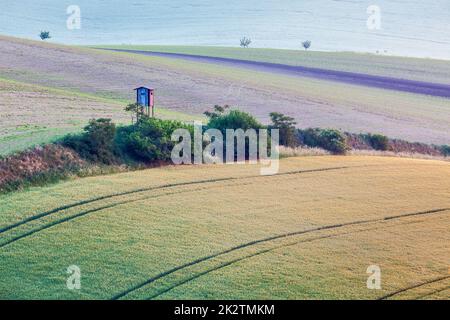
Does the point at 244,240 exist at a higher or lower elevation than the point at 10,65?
lower

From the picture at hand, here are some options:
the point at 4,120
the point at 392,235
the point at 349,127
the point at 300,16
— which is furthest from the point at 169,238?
the point at 300,16

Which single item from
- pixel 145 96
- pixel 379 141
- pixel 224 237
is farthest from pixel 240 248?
pixel 379 141

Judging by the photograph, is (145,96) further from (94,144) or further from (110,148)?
(94,144)

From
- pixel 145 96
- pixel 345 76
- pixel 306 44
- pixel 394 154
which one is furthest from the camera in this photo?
pixel 306 44

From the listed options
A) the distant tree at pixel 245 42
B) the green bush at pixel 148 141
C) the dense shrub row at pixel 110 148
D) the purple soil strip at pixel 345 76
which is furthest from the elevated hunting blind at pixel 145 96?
the distant tree at pixel 245 42

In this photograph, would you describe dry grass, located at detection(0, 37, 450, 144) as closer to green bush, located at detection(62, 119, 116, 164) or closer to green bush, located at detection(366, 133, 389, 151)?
green bush, located at detection(366, 133, 389, 151)

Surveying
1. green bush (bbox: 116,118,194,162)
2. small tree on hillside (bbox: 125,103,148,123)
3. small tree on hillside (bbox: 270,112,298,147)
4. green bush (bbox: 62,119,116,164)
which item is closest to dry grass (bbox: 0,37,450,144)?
small tree on hillside (bbox: 270,112,298,147)
